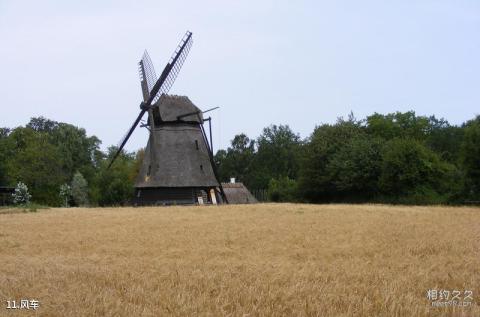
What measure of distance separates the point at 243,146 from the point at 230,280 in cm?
9545

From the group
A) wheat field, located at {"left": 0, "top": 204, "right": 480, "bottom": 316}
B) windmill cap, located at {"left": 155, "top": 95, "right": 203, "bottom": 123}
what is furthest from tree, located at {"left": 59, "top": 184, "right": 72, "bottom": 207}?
wheat field, located at {"left": 0, "top": 204, "right": 480, "bottom": 316}

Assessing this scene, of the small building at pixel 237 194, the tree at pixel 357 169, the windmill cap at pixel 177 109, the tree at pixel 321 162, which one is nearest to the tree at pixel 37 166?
the small building at pixel 237 194

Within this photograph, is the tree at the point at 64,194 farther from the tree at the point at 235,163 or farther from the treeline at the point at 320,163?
the tree at the point at 235,163

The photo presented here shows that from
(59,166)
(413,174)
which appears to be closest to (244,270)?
(413,174)

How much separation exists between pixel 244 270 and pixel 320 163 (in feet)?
163

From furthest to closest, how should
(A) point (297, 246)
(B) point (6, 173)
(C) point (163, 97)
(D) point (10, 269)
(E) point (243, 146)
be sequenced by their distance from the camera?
1. (E) point (243, 146)
2. (B) point (6, 173)
3. (C) point (163, 97)
4. (A) point (297, 246)
5. (D) point (10, 269)

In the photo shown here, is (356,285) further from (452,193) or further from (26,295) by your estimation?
(452,193)

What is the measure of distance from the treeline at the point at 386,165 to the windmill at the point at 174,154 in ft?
40.6

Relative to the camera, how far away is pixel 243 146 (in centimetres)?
10400

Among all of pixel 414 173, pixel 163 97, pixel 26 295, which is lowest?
pixel 26 295

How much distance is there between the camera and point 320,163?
194 feet

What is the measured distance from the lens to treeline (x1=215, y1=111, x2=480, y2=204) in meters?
42.3

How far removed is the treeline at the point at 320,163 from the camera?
46594mm

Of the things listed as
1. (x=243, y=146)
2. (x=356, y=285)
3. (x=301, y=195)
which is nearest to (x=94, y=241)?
(x=356, y=285)
